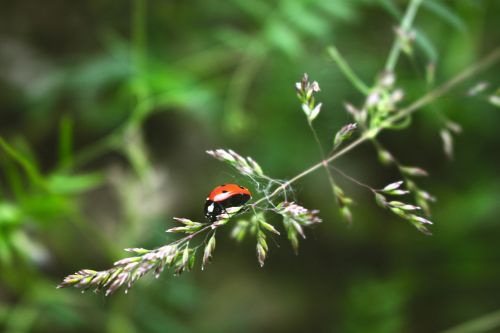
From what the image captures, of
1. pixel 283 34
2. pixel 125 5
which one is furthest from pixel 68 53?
pixel 283 34

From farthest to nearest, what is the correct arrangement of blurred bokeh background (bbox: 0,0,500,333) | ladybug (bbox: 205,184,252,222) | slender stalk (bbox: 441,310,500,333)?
blurred bokeh background (bbox: 0,0,500,333)
slender stalk (bbox: 441,310,500,333)
ladybug (bbox: 205,184,252,222)

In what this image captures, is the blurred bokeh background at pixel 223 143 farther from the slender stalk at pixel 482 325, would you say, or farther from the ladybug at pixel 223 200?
the ladybug at pixel 223 200

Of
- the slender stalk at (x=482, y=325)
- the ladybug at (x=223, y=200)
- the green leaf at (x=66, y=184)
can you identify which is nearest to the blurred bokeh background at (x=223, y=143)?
the slender stalk at (x=482, y=325)

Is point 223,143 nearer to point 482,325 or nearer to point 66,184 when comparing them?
point 66,184

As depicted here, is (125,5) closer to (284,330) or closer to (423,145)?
(423,145)

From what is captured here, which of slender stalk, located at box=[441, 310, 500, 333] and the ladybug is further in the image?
slender stalk, located at box=[441, 310, 500, 333]

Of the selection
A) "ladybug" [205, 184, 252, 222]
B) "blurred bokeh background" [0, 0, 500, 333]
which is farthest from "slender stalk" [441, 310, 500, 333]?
"ladybug" [205, 184, 252, 222]

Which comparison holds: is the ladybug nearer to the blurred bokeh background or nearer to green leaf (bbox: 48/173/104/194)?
green leaf (bbox: 48/173/104/194)
